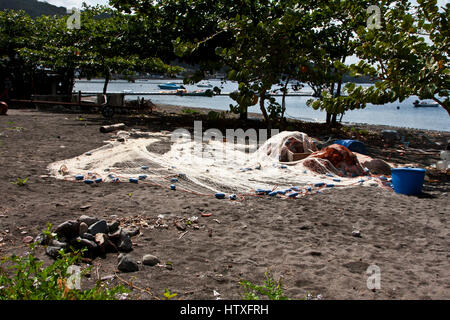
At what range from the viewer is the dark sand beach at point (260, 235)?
3.08 metres

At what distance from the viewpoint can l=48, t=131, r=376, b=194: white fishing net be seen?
609 cm

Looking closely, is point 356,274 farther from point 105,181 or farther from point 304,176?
point 105,181

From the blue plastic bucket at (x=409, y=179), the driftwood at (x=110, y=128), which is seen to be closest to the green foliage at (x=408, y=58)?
the blue plastic bucket at (x=409, y=179)

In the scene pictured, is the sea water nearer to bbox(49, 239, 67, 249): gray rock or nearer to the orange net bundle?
the orange net bundle

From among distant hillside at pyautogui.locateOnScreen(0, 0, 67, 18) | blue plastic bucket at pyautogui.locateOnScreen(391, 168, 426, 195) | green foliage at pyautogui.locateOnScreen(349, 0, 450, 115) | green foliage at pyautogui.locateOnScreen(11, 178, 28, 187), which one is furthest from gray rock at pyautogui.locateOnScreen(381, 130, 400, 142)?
distant hillside at pyautogui.locateOnScreen(0, 0, 67, 18)

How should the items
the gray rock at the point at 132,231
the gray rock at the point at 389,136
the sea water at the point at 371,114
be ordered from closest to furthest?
the gray rock at the point at 132,231 → the gray rock at the point at 389,136 → the sea water at the point at 371,114

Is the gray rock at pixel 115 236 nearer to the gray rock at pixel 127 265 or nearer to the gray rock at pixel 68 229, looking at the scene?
the gray rock at pixel 68 229

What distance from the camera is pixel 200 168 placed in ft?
22.9

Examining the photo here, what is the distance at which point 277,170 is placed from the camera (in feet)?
23.0

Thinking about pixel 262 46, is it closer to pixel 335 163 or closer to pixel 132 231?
pixel 335 163

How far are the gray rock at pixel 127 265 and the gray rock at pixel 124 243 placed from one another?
0.35 m

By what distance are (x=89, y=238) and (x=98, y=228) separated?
0.61ft

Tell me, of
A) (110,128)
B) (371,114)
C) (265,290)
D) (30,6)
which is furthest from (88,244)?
(30,6)
